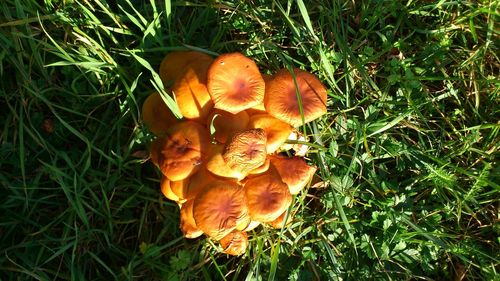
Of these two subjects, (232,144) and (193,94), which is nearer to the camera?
(232,144)

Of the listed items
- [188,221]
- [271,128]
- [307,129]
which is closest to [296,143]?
[271,128]

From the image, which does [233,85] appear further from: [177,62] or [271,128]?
[177,62]

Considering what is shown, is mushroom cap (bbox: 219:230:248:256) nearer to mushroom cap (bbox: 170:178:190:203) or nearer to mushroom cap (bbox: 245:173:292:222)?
mushroom cap (bbox: 245:173:292:222)

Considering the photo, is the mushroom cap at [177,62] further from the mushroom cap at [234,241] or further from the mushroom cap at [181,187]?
the mushroom cap at [234,241]

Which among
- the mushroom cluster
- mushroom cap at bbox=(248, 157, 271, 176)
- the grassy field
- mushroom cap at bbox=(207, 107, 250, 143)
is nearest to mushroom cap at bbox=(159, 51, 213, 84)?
the mushroom cluster

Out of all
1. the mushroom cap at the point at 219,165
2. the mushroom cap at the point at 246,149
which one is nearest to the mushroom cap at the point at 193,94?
the mushroom cap at the point at 219,165

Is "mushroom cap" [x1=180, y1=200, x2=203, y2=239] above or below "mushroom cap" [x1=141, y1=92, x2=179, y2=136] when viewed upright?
below

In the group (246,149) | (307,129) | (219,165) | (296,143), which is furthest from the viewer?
Result: (307,129)
